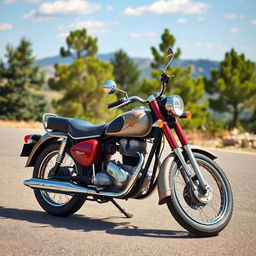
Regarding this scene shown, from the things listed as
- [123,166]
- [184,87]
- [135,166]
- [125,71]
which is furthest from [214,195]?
[125,71]

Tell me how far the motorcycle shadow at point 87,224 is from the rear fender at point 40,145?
24.9 inches

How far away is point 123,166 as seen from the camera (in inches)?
214

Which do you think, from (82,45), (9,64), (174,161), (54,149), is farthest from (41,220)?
(9,64)

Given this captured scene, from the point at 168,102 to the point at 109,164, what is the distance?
968 millimetres

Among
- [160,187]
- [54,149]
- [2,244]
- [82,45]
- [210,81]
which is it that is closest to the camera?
[2,244]

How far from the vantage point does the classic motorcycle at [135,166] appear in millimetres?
5078

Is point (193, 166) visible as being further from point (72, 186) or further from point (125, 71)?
point (125, 71)

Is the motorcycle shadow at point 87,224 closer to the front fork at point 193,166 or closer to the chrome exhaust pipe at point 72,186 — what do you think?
the chrome exhaust pipe at point 72,186

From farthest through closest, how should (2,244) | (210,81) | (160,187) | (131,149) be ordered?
1. (210,81)
2. (131,149)
3. (160,187)
4. (2,244)

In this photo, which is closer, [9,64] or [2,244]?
[2,244]

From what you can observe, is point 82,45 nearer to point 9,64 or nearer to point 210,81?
point 9,64

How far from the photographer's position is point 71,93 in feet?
175

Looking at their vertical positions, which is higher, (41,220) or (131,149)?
(131,149)

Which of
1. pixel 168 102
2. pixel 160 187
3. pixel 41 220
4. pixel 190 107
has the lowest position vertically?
pixel 190 107
